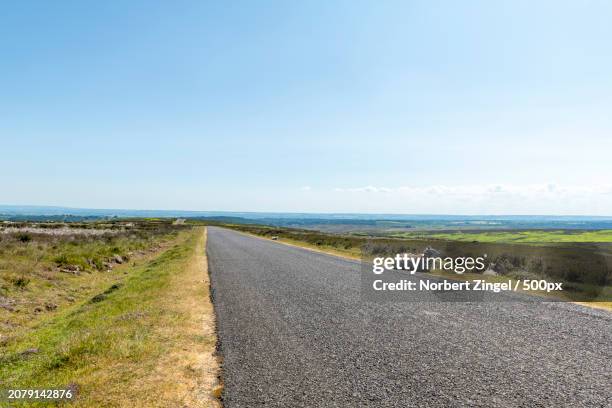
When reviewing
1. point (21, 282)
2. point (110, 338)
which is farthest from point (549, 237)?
point (110, 338)

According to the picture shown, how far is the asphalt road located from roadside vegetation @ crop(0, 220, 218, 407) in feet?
2.48

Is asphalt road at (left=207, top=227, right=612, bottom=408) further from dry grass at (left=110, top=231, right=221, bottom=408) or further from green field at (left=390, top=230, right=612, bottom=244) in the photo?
green field at (left=390, top=230, right=612, bottom=244)

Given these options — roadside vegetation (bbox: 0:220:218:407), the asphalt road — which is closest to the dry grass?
roadside vegetation (bbox: 0:220:218:407)

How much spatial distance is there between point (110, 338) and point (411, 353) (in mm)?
6794

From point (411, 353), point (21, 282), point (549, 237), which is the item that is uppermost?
point (411, 353)

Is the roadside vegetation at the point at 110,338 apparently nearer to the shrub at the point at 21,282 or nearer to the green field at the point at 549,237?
the shrub at the point at 21,282

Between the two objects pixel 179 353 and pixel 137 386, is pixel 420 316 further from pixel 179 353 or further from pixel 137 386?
pixel 137 386

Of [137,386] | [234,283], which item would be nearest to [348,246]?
[234,283]

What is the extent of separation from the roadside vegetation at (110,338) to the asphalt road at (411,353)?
2.48 feet

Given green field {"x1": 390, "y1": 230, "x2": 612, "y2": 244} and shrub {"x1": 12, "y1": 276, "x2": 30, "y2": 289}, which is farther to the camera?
green field {"x1": 390, "y1": 230, "x2": 612, "y2": 244}

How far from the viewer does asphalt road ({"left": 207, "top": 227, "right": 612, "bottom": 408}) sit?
5863mm

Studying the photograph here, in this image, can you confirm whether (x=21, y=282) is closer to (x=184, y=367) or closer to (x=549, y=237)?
(x=184, y=367)

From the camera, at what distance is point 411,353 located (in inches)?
306

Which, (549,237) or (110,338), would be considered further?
(549,237)
